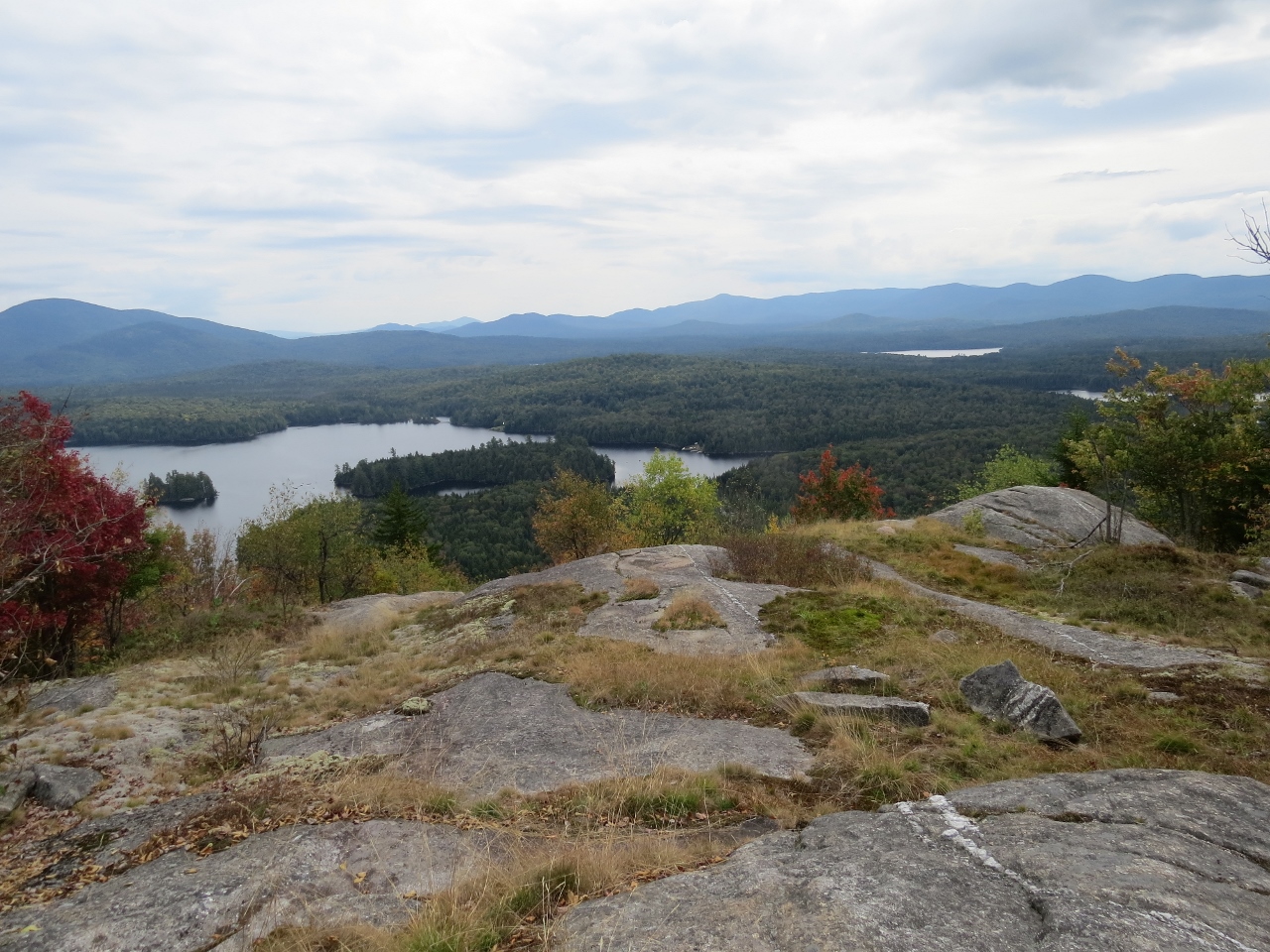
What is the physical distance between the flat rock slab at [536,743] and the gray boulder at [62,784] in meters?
2.01

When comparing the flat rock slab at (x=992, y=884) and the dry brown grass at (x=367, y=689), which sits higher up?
the flat rock slab at (x=992, y=884)

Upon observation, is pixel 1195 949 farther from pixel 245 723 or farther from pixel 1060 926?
pixel 245 723

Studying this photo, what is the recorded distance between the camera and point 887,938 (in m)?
3.75

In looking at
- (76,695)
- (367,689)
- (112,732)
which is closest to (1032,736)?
(367,689)

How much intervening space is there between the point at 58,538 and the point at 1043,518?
28601 millimetres

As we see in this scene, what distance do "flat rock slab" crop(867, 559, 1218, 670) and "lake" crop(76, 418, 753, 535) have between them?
8531 cm

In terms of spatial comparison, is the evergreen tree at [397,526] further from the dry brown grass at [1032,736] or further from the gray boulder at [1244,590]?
the gray boulder at [1244,590]

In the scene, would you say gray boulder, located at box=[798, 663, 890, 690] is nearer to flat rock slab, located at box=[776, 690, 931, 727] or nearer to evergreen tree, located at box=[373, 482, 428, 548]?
flat rock slab, located at box=[776, 690, 931, 727]

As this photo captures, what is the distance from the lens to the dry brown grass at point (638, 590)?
15422mm

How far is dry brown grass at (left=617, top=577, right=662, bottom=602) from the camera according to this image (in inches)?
607

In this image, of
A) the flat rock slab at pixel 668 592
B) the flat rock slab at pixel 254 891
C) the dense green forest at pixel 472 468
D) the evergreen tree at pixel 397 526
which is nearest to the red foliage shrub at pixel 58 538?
the flat rock slab at pixel 254 891

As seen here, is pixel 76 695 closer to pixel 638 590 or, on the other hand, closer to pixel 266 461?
pixel 638 590

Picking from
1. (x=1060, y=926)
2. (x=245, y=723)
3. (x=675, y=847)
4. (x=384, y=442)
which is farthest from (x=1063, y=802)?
(x=384, y=442)

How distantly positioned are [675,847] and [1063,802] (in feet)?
10.1
